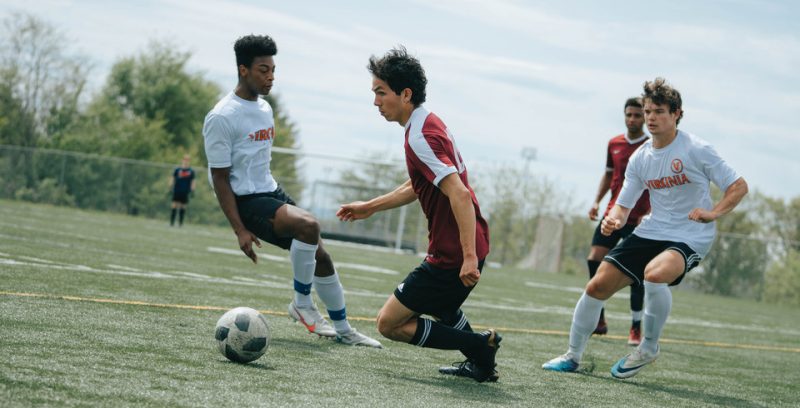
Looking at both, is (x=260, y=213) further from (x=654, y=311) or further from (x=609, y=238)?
(x=609, y=238)

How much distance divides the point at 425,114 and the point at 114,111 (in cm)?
4075

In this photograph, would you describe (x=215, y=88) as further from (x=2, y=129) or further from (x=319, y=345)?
(x=319, y=345)

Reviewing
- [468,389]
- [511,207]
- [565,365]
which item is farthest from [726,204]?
[511,207]

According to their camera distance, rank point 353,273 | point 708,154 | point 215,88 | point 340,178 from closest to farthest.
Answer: point 708,154 < point 353,273 < point 340,178 < point 215,88

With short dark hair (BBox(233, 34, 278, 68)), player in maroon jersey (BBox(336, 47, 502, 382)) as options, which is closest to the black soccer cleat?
player in maroon jersey (BBox(336, 47, 502, 382))

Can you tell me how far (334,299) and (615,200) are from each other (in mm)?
3420

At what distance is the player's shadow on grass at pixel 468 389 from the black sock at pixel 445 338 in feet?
0.58

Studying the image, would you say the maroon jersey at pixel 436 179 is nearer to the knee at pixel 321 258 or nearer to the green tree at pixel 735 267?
the knee at pixel 321 258

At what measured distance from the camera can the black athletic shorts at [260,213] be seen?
6184 mm

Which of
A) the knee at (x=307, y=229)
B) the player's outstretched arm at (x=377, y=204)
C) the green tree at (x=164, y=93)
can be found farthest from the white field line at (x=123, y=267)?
the green tree at (x=164, y=93)

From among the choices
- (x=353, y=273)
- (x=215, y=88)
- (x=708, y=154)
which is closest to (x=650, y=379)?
(x=708, y=154)

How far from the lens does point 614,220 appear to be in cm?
602

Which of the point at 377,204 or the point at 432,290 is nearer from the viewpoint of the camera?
the point at 432,290

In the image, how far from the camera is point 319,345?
6.02m
